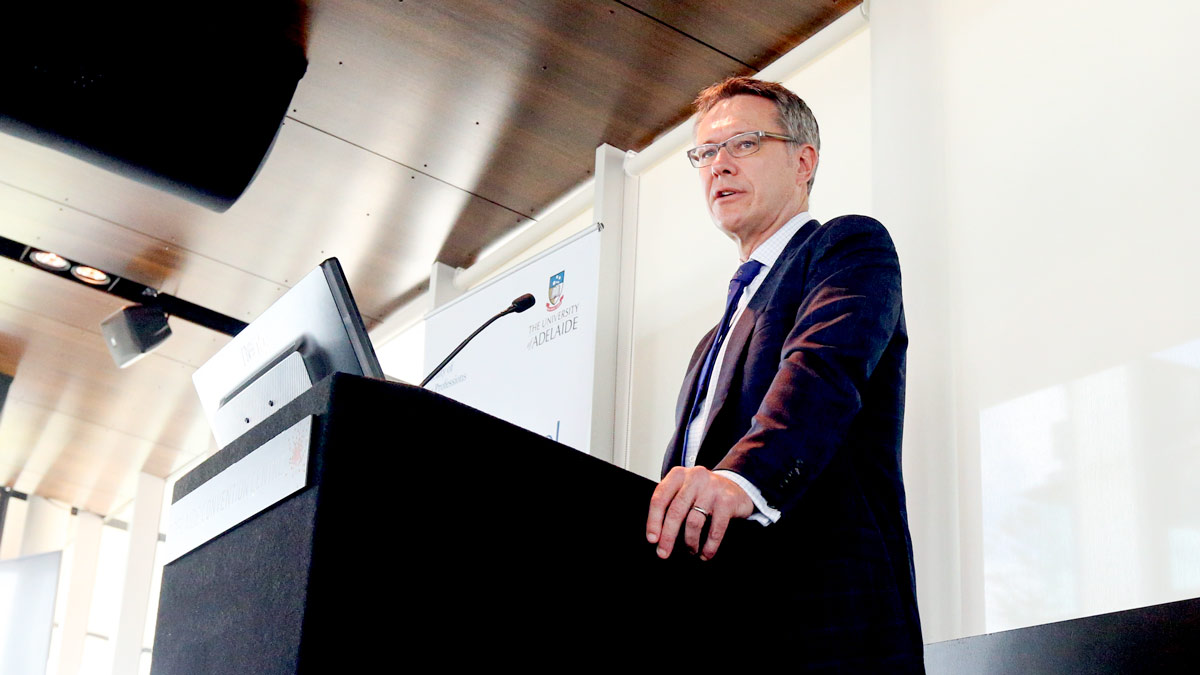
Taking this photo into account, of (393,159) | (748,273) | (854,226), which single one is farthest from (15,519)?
(854,226)

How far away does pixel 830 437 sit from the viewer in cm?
128

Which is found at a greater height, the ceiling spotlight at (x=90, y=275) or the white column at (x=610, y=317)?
the ceiling spotlight at (x=90, y=275)

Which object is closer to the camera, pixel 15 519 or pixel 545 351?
pixel 545 351

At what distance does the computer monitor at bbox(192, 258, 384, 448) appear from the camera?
1669mm

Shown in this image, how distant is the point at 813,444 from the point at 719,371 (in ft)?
1.03

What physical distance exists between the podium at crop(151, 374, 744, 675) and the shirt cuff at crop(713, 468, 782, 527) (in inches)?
1.1

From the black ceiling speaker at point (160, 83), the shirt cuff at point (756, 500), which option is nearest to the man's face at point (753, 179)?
the shirt cuff at point (756, 500)

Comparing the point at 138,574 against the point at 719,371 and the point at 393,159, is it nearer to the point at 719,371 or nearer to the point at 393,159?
the point at 393,159

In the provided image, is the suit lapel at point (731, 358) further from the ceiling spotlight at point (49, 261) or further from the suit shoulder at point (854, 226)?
the ceiling spotlight at point (49, 261)

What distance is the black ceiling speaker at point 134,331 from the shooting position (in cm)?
543

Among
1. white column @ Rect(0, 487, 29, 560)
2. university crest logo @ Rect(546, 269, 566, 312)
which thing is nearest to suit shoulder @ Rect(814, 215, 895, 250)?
university crest logo @ Rect(546, 269, 566, 312)

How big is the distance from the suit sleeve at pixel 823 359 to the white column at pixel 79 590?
933 cm

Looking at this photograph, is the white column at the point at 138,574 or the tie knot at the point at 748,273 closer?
the tie knot at the point at 748,273

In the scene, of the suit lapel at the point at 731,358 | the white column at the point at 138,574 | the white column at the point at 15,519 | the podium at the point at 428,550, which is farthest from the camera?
the white column at the point at 15,519
